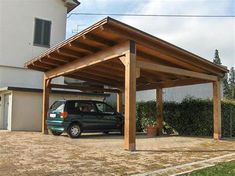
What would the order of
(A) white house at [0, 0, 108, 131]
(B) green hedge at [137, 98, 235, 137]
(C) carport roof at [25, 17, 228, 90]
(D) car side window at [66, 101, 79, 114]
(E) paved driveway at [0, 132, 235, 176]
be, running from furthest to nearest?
(A) white house at [0, 0, 108, 131] → (B) green hedge at [137, 98, 235, 137] → (D) car side window at [66, 101, 79, 114] → (C) carport roof at [25, 17, 228, 90] → (E) paved driveway at [0, 132, 235, 176]

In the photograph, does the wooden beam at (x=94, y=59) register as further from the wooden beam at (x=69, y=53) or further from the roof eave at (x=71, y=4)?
the roof eave at (x=71, y=4)

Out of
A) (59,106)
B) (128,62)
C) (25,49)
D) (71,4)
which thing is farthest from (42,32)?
(128,62)

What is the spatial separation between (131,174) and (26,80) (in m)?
16.8

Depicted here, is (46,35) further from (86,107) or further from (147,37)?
(147,37)

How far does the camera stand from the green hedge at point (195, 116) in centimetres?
1723

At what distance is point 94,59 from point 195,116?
21.9ft

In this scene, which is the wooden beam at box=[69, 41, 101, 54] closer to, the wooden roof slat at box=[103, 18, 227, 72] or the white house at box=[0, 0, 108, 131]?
the wooden roof slat at box=[103, 18, 227, 72]

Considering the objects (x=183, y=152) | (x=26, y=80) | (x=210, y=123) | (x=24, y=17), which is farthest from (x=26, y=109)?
(x=183, y=152)

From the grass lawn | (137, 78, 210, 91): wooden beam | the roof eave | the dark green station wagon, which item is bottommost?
the grass lawn

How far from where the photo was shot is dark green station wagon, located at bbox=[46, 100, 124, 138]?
1542cm

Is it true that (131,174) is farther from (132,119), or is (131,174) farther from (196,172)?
(132,119)

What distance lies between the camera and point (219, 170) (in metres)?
8.06

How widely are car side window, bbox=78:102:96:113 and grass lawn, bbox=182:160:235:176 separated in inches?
321

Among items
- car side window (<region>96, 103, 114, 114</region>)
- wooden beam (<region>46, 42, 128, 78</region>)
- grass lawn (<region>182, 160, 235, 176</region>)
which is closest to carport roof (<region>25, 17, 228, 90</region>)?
wooden beam (<region>46, 42, 128, 78</region>)
